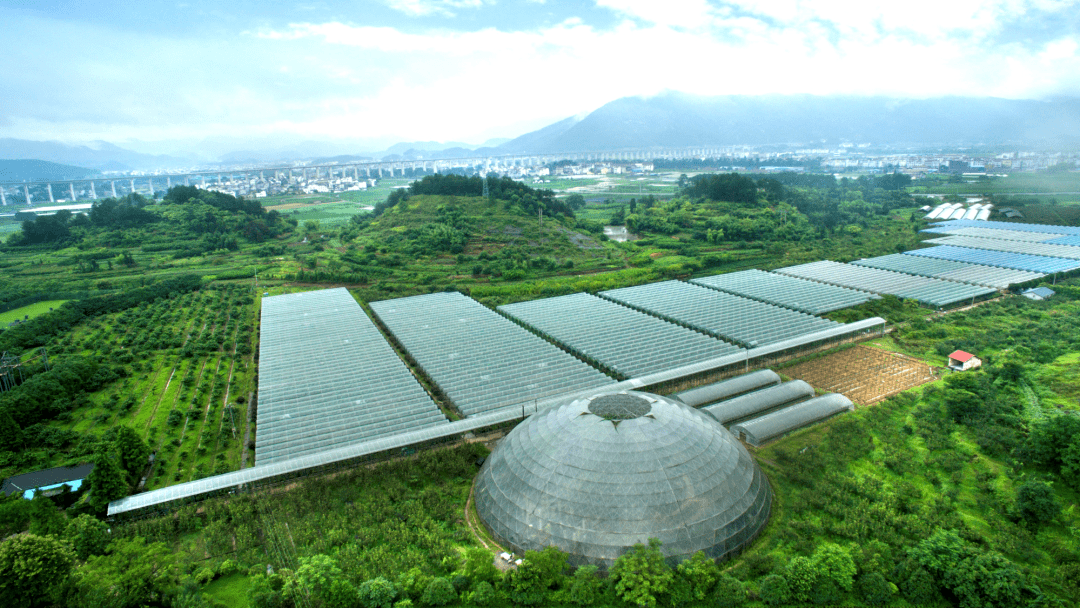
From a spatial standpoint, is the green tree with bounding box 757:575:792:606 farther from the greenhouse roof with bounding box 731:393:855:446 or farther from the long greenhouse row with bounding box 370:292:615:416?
the long greenhouse row with bounding box 370:292:615:416

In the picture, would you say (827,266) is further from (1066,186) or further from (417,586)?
(1066,186)

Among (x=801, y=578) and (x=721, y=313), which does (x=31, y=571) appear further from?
(x=721, y=313)

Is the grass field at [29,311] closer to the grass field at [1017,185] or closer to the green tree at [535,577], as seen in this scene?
the green tree at [535,577]

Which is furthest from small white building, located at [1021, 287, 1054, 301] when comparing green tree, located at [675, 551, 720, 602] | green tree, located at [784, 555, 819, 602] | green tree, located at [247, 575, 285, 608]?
green tree, located at [247, 575, 285, 608]

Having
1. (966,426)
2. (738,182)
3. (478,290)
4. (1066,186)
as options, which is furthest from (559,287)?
(1066,186)

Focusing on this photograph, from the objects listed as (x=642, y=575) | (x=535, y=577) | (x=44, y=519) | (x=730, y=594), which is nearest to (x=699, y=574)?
(x=730, y=594)

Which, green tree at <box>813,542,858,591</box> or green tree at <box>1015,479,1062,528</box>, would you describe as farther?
green tree at <box>1015,479,1062,528</box>

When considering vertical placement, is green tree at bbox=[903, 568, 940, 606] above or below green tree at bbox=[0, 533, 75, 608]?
below

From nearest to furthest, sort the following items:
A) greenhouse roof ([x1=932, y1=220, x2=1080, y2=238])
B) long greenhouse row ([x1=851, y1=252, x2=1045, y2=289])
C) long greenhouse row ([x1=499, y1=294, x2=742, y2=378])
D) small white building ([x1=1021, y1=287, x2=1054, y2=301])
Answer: long greenhouse row ([x1=499, y1=294, x2=742, y2=378]) → small white building ([x1=1021, y1=287, x2=1054, y2=301]) → long greenhouse row ([x1=851, y1=252, x2=1045, y2=289]) → greenhouse roof ([x1=932, y1=220, x2=1080, y2=238])
